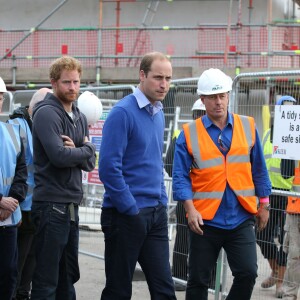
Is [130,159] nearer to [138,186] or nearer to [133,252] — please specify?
[138,186]

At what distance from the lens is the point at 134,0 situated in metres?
21.8

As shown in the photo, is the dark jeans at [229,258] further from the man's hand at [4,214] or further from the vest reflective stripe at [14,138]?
the vest reflective stripe at [14,138]

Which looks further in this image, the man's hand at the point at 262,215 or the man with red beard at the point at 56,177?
the man's hand at the point at 262,215

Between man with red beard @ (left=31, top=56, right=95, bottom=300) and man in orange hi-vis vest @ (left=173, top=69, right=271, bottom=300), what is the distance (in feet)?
2.55

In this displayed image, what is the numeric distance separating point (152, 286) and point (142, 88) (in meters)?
1.44

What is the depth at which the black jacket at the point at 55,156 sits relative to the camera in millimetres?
6332

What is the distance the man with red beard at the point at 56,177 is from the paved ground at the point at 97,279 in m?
2.30

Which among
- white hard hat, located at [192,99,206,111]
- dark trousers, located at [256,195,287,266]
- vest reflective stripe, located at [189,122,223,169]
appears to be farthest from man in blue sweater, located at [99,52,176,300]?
dark trousers, located at [256,195,287,266]

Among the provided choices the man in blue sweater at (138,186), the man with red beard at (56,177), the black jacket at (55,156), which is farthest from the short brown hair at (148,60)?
the black jacket at (55,156)

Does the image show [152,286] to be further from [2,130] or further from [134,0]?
[134,0]

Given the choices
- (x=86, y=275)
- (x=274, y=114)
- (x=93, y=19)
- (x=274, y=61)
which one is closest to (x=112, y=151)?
(x=274, y=114)

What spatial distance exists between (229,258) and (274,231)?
1932 millimetres

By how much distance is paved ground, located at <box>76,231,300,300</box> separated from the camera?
341 inches

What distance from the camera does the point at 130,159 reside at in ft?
20.5
